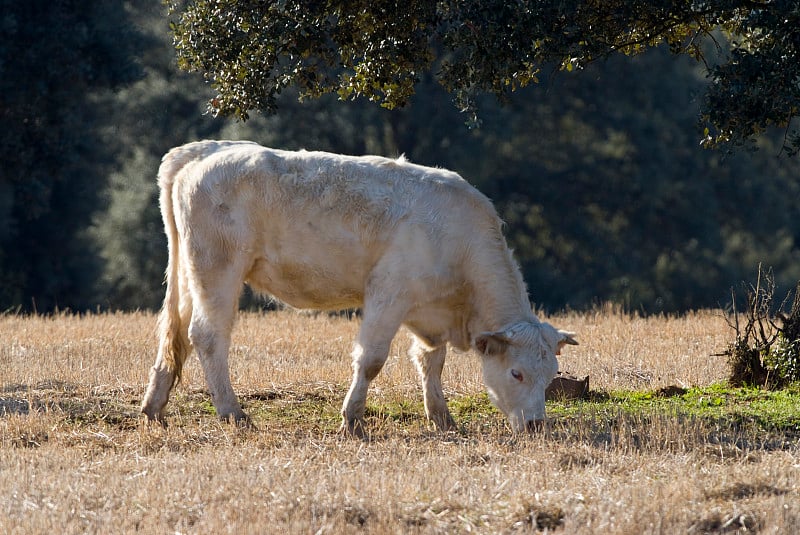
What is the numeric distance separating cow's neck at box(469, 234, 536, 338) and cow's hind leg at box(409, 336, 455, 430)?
0.61 metres

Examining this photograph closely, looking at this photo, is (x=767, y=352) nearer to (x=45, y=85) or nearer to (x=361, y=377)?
(x=361, y=377)

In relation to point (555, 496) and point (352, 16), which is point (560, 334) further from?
point (352, 16)

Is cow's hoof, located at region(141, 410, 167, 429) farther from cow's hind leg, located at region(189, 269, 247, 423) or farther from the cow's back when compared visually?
the cow's back

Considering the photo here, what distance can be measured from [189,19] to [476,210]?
3.90 meters

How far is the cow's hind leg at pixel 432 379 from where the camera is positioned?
10.3m

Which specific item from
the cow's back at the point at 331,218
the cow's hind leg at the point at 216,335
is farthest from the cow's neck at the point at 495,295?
the cow's hind leg at the point at 216,335

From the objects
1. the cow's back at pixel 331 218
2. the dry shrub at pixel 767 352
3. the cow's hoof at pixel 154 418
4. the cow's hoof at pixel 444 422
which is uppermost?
the cow's back at pixel 331 218

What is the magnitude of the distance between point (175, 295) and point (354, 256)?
1927 millimetres

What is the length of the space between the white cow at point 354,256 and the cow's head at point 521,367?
1.0 inches

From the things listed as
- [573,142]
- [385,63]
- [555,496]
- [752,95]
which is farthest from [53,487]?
[573,142]

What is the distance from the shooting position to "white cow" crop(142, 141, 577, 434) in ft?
32.2

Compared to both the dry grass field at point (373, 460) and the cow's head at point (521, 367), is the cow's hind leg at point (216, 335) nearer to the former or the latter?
the dry grass field at point (373, 460)

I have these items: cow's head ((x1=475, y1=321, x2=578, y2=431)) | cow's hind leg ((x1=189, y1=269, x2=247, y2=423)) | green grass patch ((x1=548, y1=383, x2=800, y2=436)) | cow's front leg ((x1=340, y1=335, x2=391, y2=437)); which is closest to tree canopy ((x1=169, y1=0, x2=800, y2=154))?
cow's hind leg ((x1=189, y1=269, x2=247, y2=423))

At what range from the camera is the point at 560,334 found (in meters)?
9.76
